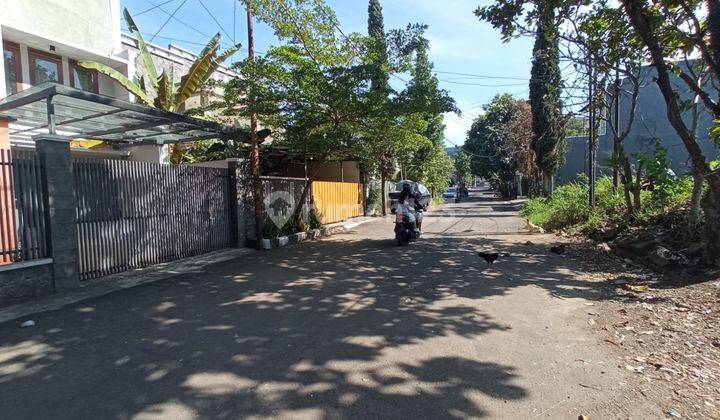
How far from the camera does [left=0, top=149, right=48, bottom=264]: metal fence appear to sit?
5.84m

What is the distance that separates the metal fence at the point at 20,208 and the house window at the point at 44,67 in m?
7.84

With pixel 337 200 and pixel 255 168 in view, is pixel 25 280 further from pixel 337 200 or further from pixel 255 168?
pixel 337 200

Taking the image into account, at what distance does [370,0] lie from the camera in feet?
72.2

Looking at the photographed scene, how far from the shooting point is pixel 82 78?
42.5 ft

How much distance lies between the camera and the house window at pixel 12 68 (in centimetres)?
1106

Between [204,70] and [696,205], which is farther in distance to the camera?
[204,70]

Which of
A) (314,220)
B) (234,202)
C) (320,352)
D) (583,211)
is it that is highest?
(234,202)

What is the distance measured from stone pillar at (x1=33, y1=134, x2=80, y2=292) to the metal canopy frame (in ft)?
0.99

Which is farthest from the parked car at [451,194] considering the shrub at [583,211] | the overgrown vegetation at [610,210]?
the shrub at [583,211]

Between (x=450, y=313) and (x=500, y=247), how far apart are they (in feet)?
19.5

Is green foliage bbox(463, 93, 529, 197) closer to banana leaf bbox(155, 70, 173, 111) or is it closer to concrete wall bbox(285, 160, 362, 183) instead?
concrete wall bbox(285, 160, 362, 183)

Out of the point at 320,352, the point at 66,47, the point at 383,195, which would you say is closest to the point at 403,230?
the point at 320,352

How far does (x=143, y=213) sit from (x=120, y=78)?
591 centimetres

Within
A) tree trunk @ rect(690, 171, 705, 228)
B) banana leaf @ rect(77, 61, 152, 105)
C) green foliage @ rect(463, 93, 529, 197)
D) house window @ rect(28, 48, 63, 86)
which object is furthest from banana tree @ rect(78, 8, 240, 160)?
green foliage @ rect(463, 93, 529, 197)
